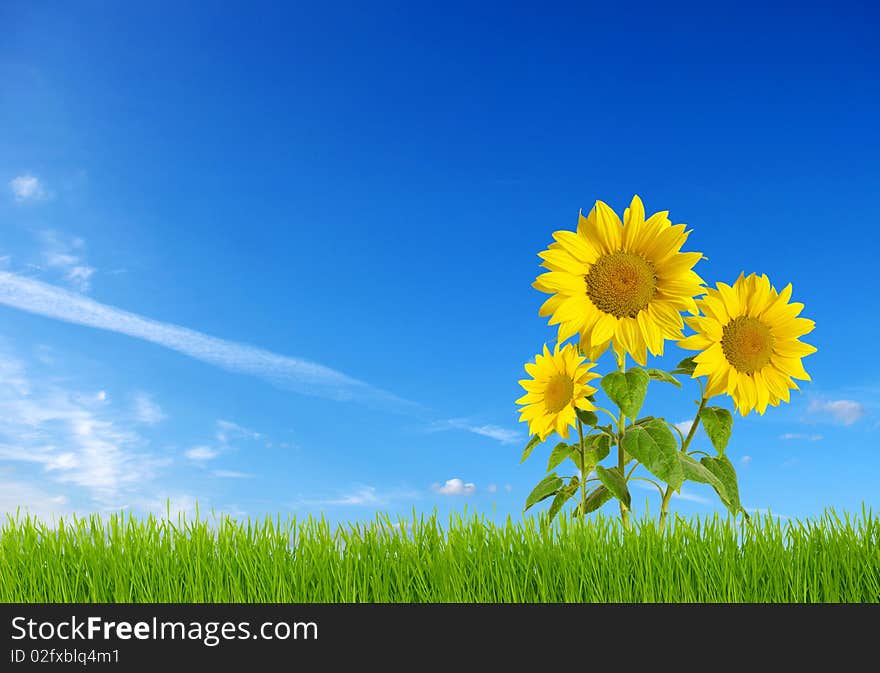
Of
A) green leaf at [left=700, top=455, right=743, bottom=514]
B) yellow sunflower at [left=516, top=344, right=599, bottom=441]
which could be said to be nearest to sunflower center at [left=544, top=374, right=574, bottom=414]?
yellow sunflower at [left=516, top=344, right=599, bottom=441]

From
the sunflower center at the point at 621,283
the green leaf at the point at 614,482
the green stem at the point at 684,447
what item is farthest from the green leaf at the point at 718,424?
the sunflower center at the point at 621,283

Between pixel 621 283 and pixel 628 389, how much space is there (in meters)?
0.40

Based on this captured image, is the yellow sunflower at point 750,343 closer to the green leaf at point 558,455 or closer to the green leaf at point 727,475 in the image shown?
the green leaf at point 727,475

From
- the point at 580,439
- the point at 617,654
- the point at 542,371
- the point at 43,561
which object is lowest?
the point at 617,654

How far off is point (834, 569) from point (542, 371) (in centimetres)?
136

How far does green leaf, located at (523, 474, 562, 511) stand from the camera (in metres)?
3.38

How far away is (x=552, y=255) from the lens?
120 inches

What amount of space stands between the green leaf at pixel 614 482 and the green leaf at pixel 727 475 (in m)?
0.37

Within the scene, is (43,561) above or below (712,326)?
below

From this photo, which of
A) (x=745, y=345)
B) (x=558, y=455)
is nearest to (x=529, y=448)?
(x=558, y=455)

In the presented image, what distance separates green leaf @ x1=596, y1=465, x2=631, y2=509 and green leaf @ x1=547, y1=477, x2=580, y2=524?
25cm

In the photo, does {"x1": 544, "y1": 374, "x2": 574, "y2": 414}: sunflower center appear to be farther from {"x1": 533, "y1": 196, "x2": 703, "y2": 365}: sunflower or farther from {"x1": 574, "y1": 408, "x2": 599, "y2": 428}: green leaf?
{"x1": 533, "y1": 196, "x2": 703, "y2": 365}: sunflower

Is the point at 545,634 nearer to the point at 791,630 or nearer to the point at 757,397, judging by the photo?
the point at 791,630

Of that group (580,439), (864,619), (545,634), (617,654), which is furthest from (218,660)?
(864,619)
